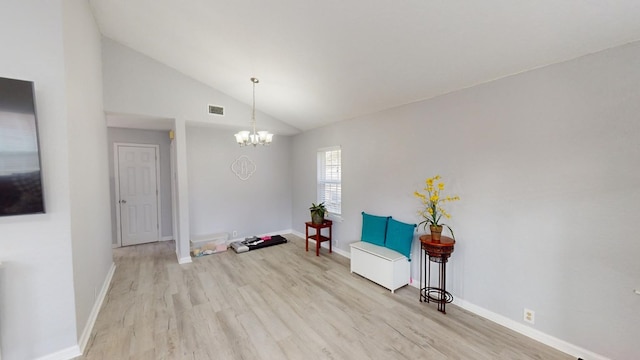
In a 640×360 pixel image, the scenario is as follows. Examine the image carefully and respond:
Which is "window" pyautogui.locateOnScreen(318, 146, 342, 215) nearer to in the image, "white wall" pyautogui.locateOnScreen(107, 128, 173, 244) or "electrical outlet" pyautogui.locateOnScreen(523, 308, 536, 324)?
"electrical outlet" pyautogui.locateOnScreen(523, 308, 536, 324)

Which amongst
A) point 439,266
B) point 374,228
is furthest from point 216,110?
point 439,266

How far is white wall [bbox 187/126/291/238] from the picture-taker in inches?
189

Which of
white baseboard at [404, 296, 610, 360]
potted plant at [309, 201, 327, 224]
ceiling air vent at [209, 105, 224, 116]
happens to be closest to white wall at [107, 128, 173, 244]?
ceiling air vent at [209, 105, 224, 116]

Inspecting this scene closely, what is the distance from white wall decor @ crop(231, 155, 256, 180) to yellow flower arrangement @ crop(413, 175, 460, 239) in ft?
11.9

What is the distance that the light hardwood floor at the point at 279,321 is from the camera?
209 centimetres

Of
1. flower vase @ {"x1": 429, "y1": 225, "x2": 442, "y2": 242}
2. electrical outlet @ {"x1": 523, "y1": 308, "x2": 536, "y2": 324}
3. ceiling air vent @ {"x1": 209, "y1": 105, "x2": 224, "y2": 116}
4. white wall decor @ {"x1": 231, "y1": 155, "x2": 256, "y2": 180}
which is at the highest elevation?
ceiling air vent @ {"x1": 209, "y1": 105, "x2": 224, "y2": 116}

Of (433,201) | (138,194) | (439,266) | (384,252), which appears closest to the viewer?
(433,201)

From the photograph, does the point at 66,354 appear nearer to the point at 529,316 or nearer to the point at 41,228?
the point at 41,228

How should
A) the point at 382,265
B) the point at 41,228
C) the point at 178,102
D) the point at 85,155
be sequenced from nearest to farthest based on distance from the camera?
the point at 41,228, the point at 85,155, the point at 382,265, the point at 178,102

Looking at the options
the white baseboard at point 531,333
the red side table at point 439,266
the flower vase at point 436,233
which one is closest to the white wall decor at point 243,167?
the red side table at point 439,266

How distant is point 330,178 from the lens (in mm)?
4844

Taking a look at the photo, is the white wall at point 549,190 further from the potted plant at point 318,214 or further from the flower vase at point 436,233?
the potted plant at point 318,214

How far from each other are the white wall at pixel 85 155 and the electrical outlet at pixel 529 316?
157 inches

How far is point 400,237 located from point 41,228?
3.53 meters
